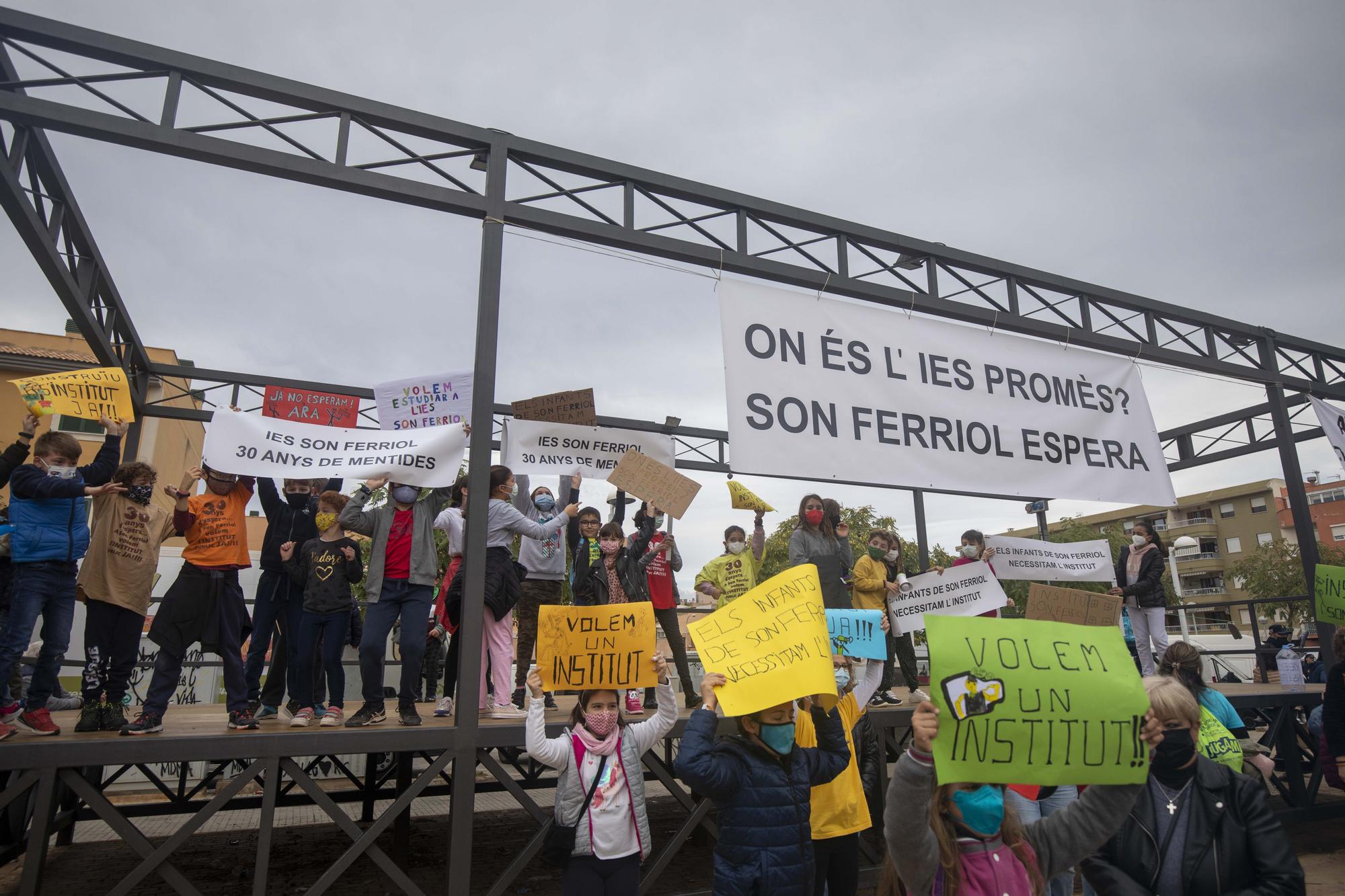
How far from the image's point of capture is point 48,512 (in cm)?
524

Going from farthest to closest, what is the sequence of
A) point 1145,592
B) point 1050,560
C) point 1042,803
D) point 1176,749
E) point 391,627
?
1. point 1145,592
2. point 1050,560
3. point 391,627
4. point 1042,803
5. point 1176,749

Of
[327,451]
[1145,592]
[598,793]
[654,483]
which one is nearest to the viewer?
[598,793]

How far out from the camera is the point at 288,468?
5.59 metres

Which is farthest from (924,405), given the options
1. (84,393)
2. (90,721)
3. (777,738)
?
(90,721)

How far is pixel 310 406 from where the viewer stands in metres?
11.9

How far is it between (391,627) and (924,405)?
16.9 ft

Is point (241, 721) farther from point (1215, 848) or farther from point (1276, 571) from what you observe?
point (1276, 571)

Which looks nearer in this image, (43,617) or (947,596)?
(43,617)

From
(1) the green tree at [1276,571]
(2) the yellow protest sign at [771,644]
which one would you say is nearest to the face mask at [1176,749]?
(2) the yellow protest sign at [771,644]

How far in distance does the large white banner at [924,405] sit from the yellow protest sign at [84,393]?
14.9 feet

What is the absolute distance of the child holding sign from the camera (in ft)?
9.13

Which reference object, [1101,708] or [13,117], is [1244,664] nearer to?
[1101,708]

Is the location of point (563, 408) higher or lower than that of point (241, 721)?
higher

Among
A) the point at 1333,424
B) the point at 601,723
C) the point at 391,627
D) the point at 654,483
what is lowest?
the point at 601,723
